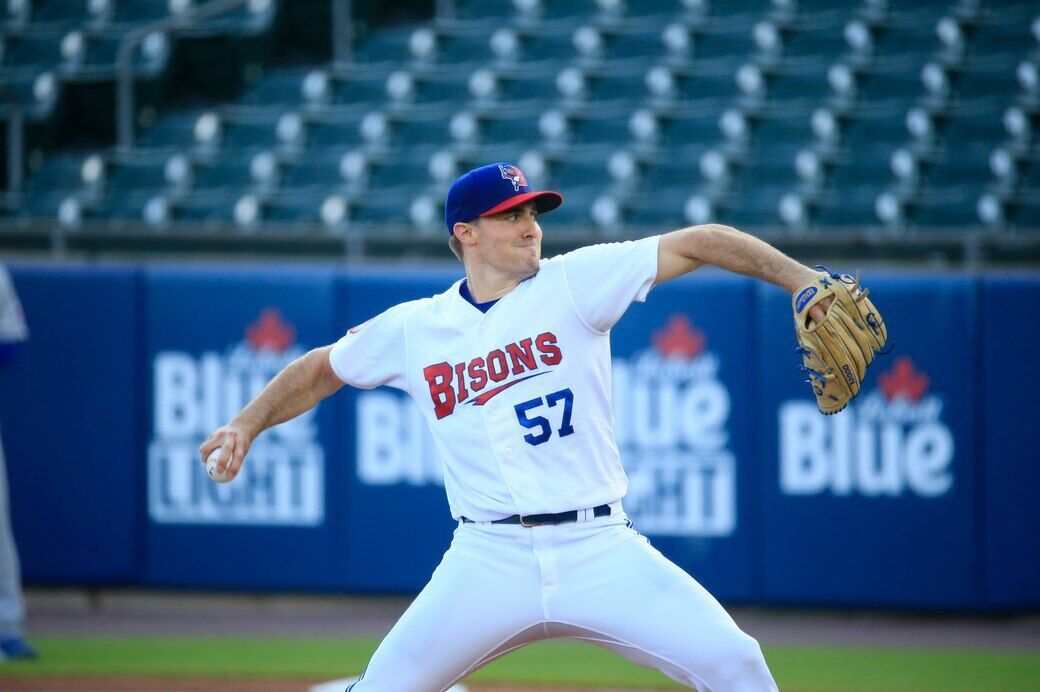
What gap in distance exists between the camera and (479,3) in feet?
41.7

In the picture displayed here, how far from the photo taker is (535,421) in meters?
3.57

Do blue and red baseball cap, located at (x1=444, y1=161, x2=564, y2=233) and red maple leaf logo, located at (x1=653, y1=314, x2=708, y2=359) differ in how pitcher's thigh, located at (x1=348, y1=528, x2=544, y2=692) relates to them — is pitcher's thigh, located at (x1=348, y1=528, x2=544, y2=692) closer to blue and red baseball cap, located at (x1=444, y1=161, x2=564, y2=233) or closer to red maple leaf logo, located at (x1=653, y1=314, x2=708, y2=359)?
blue and red baseball cap, located at (x1=444, y1=161, x2=564, y2=233)

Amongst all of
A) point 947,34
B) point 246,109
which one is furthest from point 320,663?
point 947,34

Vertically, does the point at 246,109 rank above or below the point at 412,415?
above

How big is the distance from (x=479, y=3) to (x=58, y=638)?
7.58 m

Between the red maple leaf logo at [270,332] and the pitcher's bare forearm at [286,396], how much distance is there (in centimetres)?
397

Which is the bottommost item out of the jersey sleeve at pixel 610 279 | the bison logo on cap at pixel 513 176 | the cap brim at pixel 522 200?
the jersey sleeve at pixel 610 279

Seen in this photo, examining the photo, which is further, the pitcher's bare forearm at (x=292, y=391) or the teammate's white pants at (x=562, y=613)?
the pitcher's bare forearm at (x=292, y=391)

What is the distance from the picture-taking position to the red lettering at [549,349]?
141 inches

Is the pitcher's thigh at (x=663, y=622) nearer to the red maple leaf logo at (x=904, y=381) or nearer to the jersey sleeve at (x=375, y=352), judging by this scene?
the jersey sleeve at (x=375, y=352)

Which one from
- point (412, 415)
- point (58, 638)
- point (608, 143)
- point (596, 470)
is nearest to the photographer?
point (596, 470)

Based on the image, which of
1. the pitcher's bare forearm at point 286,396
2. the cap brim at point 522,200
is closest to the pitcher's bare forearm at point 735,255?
the cap brim at point 522,200

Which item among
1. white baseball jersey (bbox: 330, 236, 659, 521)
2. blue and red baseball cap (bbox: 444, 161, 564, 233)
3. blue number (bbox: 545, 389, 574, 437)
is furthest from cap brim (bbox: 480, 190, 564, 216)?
blue number (bbox: 545, 389, 574, 437)

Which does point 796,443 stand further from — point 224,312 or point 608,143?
point 608,143
